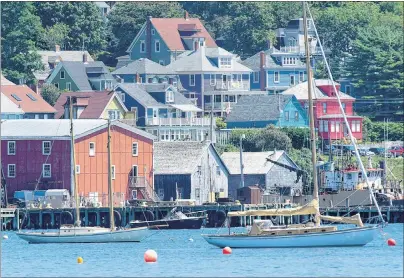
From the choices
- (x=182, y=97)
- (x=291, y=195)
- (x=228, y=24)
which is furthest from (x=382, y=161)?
(x=228, y=24)

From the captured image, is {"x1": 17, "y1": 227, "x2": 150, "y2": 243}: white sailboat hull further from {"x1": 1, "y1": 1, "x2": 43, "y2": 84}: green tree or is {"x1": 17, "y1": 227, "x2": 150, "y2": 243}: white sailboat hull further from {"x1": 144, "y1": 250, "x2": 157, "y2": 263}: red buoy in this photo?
{"x1": 1, "y1": 1, "x2": 43, "y2": 84}: green tree

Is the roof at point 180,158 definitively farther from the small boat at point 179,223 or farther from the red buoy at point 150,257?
the red buoy at point 150,257

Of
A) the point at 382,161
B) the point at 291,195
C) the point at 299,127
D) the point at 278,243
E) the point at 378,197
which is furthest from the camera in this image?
the point at 299,127

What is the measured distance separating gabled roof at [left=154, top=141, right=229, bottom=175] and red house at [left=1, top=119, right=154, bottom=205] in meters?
2.81

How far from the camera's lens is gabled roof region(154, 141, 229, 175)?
110m

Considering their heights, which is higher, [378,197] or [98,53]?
[98,53]

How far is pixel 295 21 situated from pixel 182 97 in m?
28.8

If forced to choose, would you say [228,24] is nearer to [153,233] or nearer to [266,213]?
[153,233]

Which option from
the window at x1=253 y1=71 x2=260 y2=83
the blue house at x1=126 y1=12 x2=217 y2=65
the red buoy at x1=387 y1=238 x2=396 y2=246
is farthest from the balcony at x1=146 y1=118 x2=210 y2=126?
the red buoy at x1=387 y1=238 x2=396 y2=246

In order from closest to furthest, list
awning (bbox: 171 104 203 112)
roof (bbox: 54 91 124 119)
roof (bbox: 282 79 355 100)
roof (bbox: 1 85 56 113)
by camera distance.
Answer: roof (bbox: 54 91 124 119)
roof (bbox: 1 85 56 113)
awning (bbox: 171 104 203 112)
roof (bbox: 282 79 355 100)

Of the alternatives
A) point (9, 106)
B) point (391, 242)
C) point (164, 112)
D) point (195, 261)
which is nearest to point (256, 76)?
point (164, 112)

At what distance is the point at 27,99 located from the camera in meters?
134

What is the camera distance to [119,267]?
68812mm

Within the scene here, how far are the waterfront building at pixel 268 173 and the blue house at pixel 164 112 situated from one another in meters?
14.5
